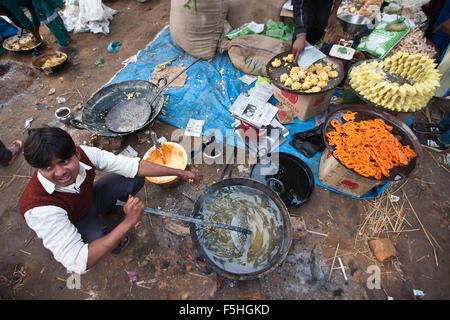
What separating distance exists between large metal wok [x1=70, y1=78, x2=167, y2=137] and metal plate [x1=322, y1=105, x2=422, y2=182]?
2662 millimetres

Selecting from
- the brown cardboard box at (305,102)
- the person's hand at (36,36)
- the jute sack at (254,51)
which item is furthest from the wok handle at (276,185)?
the person's hand at (36,36)

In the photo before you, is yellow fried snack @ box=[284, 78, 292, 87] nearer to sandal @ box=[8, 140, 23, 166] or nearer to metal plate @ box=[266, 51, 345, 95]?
metal plate @ box=[266, 51, 345, 95]

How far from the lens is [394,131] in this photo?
2.85m

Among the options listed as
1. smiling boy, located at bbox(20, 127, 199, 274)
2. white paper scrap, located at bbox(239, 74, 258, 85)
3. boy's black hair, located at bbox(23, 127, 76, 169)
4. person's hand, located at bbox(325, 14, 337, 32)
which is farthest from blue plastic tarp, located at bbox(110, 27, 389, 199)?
boy's black hair, located at bbox(23, 127, 76, 169)

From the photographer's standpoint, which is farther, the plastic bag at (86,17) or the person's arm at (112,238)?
the plastic bag at (86,17)

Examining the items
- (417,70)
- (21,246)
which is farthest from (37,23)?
(417,70)

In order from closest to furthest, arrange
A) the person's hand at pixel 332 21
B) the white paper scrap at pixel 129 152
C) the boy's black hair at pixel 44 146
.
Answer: the boy's black hair at pixel 44 146
the white paper scrap at pixel 129 152
the person's hand at pixel 332 21

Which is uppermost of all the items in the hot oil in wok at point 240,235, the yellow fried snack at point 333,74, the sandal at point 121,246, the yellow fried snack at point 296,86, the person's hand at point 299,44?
the person's hand at point 299,44

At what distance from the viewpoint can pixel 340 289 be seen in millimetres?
2568

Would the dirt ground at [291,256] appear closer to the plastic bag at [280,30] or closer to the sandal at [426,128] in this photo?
the sandal at [426,128]

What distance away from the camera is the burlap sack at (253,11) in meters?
4.55

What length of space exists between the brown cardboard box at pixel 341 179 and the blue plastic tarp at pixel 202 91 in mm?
256

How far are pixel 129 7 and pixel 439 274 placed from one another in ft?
31.5
